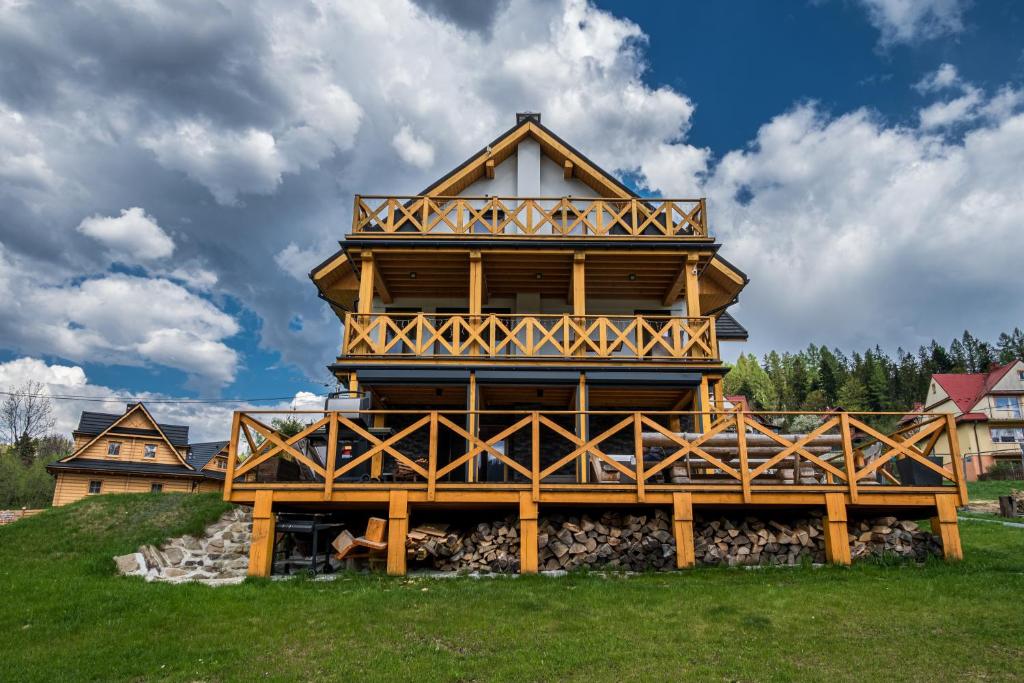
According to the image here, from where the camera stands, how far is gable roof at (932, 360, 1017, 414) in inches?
1642

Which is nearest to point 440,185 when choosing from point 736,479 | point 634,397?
point 634,397

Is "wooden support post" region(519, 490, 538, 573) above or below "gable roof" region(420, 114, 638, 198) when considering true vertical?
below

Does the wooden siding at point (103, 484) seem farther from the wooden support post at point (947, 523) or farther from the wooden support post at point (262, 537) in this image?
the wooden support post at point (947, 523)

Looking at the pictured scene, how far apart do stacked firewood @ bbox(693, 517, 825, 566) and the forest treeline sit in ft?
216

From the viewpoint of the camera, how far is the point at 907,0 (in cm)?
1491

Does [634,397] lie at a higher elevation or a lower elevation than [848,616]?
higher

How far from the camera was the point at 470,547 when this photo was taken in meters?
9.74

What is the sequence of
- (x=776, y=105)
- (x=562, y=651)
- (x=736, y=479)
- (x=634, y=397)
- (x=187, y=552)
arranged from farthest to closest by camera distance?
(x=776, y=105), (x=634, y=397), (x=187, y=552), (x=736, y=479), (x=562, y=651)

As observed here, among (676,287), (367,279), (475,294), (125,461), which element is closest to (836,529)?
(676,287)

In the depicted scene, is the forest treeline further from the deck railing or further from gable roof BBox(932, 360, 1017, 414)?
the deck railing

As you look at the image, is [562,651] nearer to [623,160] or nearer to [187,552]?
[187,552]

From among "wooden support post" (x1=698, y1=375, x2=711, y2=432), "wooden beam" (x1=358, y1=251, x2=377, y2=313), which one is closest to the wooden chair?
"wooden beam" (x1=358, y1=251, x2=377, y2=313)

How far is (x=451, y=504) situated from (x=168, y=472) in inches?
1116

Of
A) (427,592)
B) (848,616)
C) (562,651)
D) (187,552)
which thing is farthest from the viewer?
(187,552)
